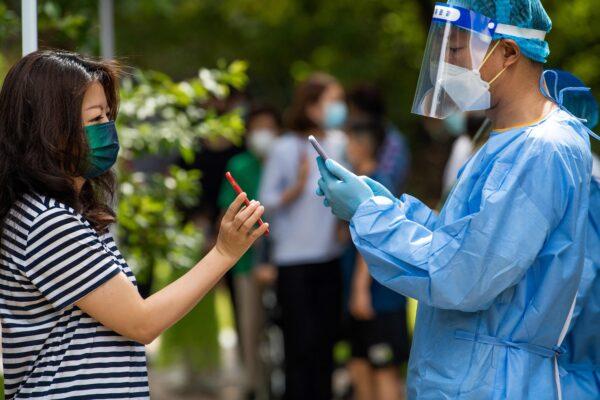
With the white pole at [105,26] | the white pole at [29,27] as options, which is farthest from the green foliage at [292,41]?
the white pole at [29,27]

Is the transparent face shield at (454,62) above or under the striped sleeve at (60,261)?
above

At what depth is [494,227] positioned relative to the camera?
243 cm

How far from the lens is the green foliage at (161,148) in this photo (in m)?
4.02

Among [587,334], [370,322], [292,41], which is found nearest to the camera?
[587,334]

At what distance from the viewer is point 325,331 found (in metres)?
5.57

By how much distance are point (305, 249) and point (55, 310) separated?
3.14 metres

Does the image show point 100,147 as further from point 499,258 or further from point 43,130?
point 499,258

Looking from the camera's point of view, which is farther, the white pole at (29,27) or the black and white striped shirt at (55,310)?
the white pole at (29,27)

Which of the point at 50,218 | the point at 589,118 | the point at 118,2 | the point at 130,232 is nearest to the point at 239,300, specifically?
the point at 118,2

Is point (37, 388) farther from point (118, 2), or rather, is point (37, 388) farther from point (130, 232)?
point (118, 2)

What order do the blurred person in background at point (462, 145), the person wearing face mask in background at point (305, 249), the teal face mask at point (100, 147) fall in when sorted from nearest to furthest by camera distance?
the teal face mask at point (100, 147) < the blurred person in background at point (462, 145) < the person wearing face mask in background at point (305, 249)

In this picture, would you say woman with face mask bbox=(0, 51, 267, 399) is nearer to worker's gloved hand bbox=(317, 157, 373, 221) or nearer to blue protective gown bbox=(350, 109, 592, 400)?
worker's gloved hand bbox=(317, 157, 373, 221)

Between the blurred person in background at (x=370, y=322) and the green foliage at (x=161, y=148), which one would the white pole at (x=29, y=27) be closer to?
the green foliage at (x=161, y=148)

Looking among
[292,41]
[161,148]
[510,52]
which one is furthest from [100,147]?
[292,41]
